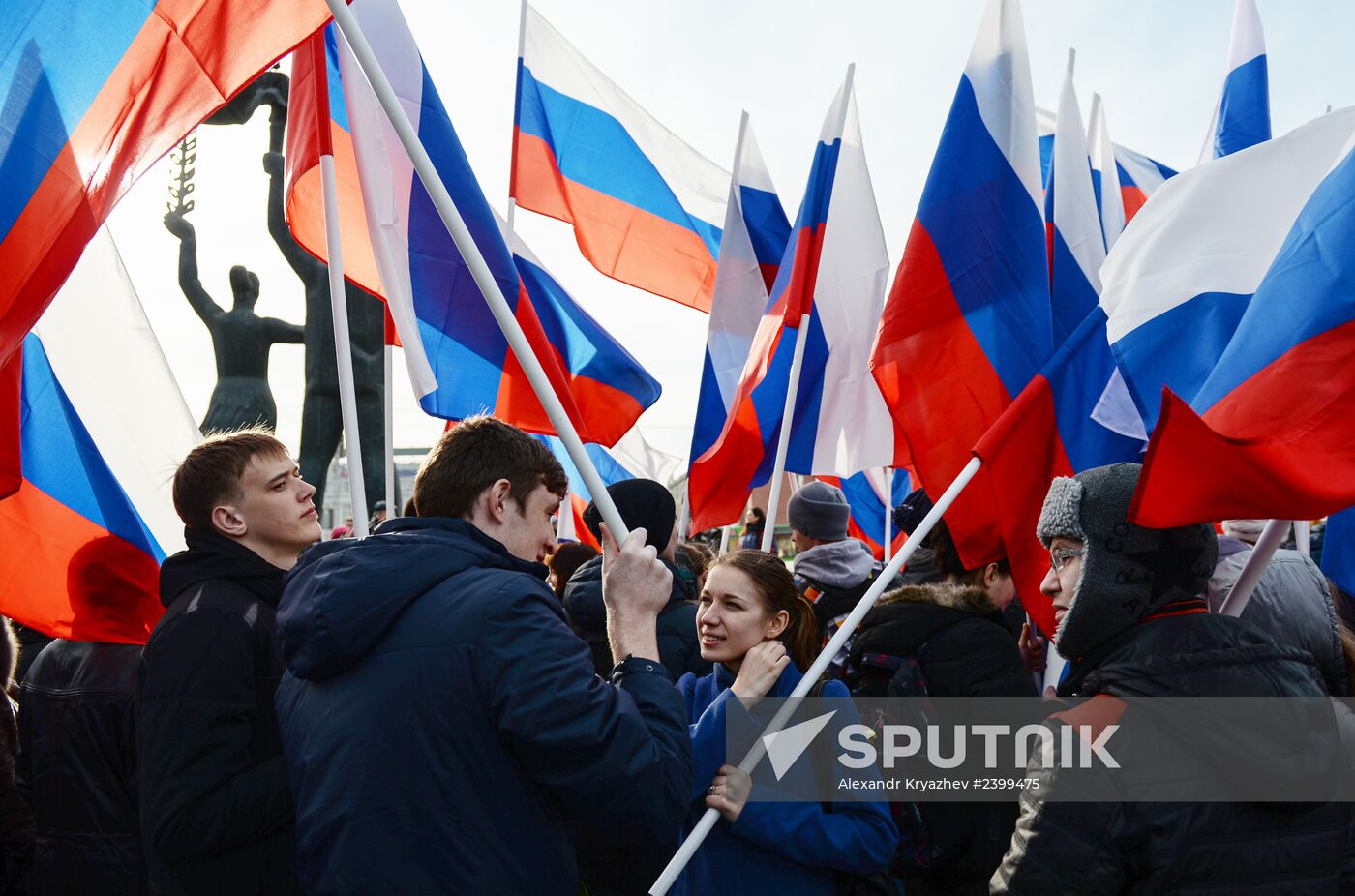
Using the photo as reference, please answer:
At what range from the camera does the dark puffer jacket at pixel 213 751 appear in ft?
7.05

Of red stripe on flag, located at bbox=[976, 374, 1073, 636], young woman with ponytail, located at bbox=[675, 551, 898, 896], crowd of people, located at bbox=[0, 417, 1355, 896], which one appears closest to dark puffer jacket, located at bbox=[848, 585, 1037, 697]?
red stripe on flag, located at bbox=[976, 374, 1073, 636]

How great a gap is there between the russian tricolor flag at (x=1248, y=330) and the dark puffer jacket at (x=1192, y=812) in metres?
0.28

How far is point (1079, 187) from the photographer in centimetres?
451

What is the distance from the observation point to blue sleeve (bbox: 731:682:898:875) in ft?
7.94

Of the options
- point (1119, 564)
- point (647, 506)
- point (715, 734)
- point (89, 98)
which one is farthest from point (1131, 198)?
point (89, 98)

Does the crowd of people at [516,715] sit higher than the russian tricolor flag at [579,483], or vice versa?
the crowd of people at [516,715]

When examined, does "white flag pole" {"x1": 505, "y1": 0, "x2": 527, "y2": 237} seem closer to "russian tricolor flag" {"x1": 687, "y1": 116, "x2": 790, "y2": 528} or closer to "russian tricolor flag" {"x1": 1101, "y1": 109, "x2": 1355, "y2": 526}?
"russian tricolor flag" {"x1": 687, "y1": 116, "x2": 790, "y2": 528}

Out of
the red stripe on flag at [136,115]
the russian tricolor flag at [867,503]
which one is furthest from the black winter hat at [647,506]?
the russian tricolor flag at [867,503]

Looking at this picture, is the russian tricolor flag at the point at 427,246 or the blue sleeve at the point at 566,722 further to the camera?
the russian tricolor flag at the point at 427,246

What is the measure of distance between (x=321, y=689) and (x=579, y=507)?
202 inches

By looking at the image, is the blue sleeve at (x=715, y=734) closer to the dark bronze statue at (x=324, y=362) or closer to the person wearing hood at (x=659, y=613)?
the person wearing hood at (x=659, y=613)

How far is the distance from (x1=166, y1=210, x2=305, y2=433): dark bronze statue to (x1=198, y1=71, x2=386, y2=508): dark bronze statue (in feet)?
1.36

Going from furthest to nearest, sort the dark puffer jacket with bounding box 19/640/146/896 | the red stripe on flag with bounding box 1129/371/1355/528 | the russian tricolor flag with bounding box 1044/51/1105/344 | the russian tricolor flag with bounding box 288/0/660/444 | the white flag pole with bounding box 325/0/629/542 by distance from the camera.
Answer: the russian tricolor flag with bounding box 1044/51/1105/344, the russian tricolor flag with bounding box 288/0/660/444, the dark puffer jacket with bounding box 19/640/146/896, the white flag pole with bounding box 325/0/629/542, the red stripe on flag with bounding box 1129/371/1355/528

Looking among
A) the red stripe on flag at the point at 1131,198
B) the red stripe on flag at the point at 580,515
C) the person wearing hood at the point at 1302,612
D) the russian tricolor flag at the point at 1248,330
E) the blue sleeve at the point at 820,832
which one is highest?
the red stripe on flag at the point at 1131,198
